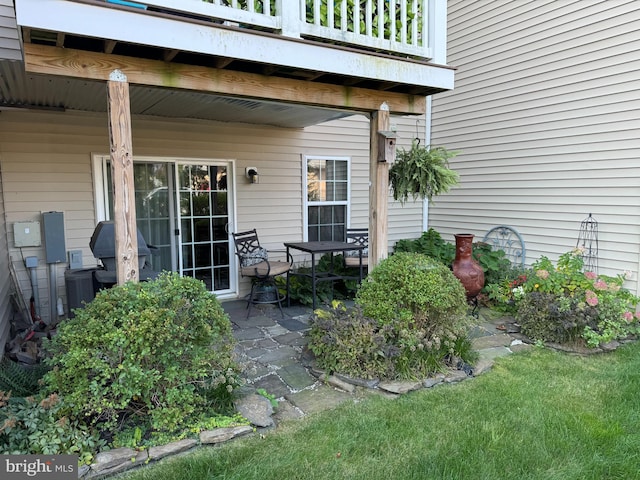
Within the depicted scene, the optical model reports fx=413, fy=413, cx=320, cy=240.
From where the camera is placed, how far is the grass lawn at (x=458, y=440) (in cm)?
217

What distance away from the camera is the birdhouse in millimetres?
3840

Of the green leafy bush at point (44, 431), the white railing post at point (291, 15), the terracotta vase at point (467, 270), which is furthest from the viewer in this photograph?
the terracotta vase at point (467, 270)

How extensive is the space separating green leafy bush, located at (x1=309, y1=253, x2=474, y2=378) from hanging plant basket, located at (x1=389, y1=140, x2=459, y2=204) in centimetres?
72

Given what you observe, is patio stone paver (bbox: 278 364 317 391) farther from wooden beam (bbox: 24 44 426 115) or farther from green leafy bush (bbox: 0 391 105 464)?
wooden beam (bbox: 24 44 426 115)

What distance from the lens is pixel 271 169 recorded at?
5934mm

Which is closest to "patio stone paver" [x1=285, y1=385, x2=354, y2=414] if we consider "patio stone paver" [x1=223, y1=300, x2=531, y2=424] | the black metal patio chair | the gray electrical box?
"patio stone paver" [x1=223, y1=300, x2=531, y2=424]

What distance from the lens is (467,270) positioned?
4.82 metres

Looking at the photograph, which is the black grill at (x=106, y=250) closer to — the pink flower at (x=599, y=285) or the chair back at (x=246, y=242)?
the chair back at (x=246, y=242)

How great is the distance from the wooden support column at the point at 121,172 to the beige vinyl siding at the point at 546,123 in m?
5.21

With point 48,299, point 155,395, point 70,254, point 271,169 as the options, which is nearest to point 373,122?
point 271,169

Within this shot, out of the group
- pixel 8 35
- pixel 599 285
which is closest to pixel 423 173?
pixel 599 285

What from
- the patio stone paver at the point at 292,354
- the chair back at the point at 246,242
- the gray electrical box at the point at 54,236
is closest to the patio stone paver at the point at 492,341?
the patio stone paver at the point at 292,354

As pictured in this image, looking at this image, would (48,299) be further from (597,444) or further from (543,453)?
(597,444)

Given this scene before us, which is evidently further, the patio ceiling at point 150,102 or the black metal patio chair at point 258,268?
the black metal patio chair at point 258,268
